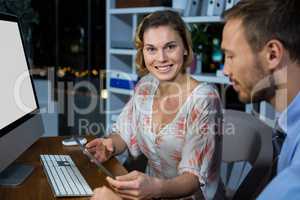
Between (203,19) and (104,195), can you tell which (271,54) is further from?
(203,19)

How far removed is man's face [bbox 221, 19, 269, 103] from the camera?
913 mm

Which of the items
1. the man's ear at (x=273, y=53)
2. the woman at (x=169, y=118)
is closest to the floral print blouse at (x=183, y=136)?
the woman at (x=169, y=118)

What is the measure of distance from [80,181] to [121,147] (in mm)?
501

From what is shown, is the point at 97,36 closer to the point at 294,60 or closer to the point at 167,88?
the point at 167,88

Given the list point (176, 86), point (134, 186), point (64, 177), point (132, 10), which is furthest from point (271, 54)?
point (132, 10)

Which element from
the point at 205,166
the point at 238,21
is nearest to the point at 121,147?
the point at 205,166

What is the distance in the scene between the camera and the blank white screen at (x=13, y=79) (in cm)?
127

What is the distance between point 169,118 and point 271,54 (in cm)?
86

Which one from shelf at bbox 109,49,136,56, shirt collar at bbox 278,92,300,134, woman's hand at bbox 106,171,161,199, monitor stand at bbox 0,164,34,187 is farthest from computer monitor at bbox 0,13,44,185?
shelf at bbox 109,49,136,56

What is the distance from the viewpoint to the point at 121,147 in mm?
1776

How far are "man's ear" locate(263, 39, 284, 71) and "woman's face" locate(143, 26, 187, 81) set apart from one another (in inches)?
32.5

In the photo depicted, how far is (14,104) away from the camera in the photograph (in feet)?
4.41

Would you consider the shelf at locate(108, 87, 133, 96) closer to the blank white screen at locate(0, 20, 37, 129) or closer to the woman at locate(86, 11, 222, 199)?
the woman at locate(86, 11, 222, 199)

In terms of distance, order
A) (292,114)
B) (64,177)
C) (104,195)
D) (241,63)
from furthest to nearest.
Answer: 1. (64,177)
2. (104,195)
3. (241,63)
4. (292,114)
